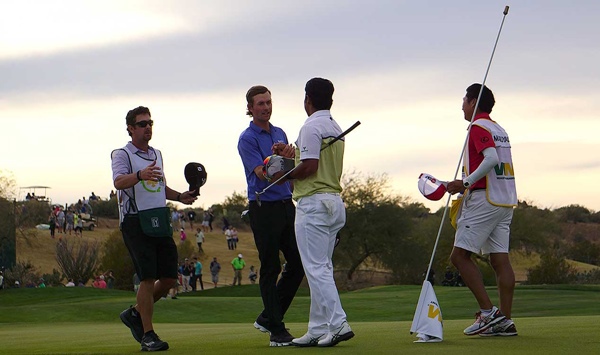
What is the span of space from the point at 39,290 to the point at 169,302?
1088 centimetres

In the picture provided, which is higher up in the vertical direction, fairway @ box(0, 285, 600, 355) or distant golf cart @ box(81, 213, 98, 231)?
distant golf cart @ box(81, 213, 98, 231)

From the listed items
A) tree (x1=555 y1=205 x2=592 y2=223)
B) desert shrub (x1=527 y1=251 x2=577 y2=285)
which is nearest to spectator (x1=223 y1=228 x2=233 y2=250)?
desert shrub (x1=527 y1=251 x2=577 y2=285)

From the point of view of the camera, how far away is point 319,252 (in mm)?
9594

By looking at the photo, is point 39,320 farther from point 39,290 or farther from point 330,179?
point 330,179

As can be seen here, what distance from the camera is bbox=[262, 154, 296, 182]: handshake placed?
9.74 m

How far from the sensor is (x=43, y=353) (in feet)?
34.3

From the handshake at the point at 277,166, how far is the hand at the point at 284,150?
86 millimetres

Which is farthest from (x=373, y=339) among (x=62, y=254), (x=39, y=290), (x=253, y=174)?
(x=62, y=254)

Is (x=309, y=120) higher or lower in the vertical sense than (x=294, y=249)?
higher

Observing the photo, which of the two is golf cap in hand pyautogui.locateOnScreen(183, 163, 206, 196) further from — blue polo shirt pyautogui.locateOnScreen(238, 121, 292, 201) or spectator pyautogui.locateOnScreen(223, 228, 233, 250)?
spectator pyautogui.locateOnScreen(223, 228, 233, 250)

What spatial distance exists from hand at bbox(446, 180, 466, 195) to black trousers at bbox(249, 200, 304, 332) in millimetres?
1510

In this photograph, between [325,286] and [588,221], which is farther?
[588,221]

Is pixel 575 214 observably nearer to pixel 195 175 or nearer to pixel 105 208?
pixel 105 208

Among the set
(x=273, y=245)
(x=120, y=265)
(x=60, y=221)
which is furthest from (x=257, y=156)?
(x=60, y=221)
